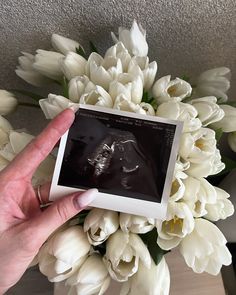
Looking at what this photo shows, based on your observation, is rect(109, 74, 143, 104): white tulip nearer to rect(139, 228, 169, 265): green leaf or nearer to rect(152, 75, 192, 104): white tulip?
rect(152, 75, 192, 104): white tulip

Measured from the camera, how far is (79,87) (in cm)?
62

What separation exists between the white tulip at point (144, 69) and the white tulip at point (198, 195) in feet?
0.55

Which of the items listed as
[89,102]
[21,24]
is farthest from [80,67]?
[21,24]

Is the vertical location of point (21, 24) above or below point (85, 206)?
above

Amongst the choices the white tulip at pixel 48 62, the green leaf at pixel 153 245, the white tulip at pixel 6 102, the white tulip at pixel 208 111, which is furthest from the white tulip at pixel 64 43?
the green leaf at pixel 153 245

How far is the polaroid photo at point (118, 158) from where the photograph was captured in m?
0.61

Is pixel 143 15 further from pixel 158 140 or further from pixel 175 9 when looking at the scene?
pixel 158 140

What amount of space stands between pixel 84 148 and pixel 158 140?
0.11 meters

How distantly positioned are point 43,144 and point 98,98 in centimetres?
10

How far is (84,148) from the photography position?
62 centimetres

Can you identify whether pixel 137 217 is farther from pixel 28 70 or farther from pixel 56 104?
pixel 28 70

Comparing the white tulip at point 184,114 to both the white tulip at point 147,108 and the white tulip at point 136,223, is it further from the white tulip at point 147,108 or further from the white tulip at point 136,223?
the white tulip at point 136,223

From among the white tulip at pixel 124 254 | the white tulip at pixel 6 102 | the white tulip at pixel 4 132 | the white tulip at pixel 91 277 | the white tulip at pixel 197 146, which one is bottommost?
the white tulip at pixel 91 277

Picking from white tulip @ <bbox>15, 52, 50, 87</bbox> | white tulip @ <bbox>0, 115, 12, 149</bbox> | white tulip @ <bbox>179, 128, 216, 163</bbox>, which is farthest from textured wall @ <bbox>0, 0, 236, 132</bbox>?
white tulip @ <bbox>179, 128, 216, 163</bbox>
